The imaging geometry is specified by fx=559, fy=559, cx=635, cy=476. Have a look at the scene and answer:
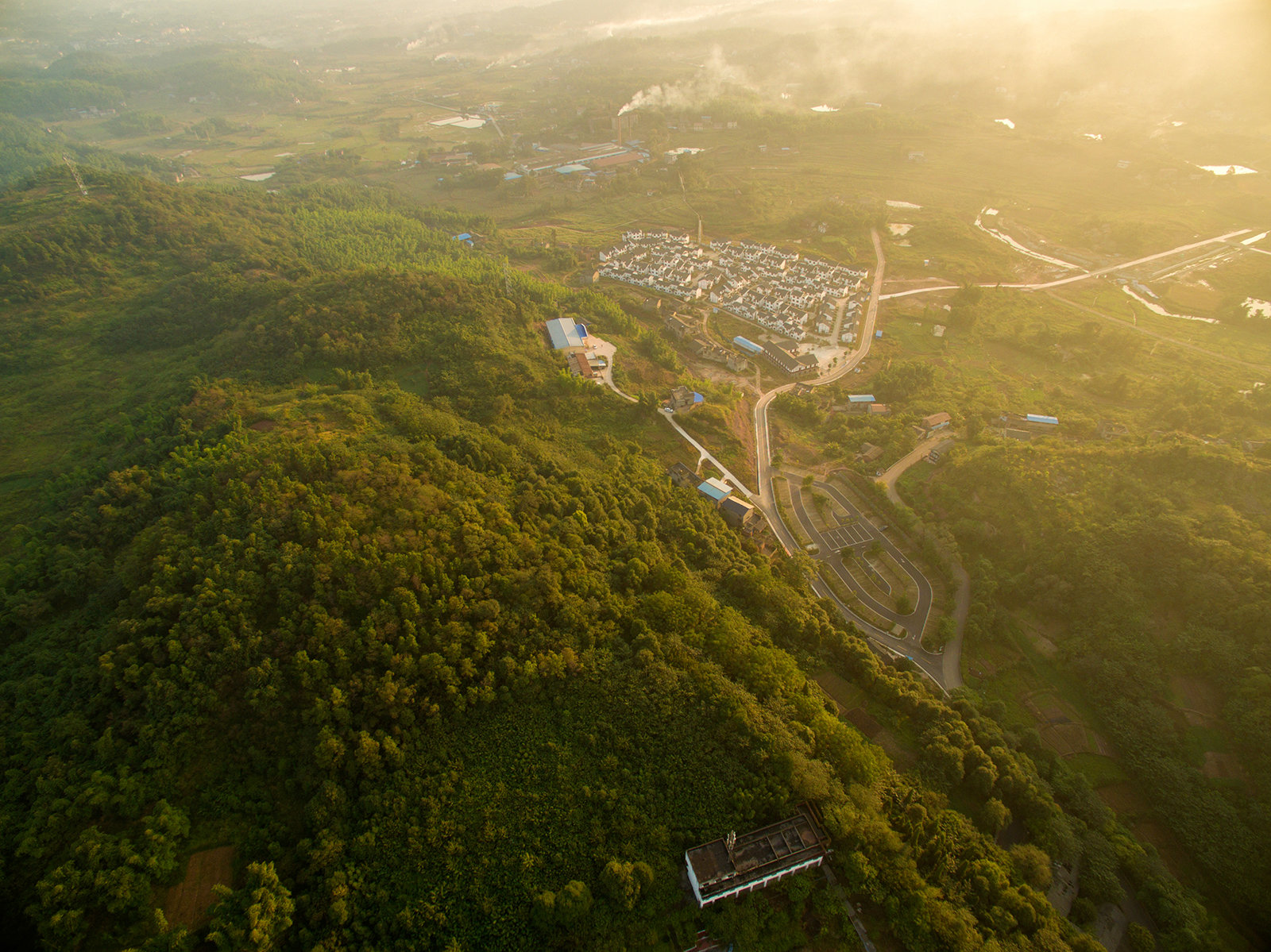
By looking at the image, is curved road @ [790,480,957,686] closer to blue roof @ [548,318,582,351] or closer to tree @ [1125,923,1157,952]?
tree @ [1125,923,1157,952]

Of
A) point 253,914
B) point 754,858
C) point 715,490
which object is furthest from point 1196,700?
point 253,914

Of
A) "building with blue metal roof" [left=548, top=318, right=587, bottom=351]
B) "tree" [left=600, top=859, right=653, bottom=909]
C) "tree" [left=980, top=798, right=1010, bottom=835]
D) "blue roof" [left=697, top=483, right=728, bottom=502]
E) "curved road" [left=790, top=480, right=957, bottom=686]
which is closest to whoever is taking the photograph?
"tree" [left=600, top=859, right=653, bottom=909]

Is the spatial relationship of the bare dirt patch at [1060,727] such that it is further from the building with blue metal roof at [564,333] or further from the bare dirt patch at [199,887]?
the building with blue metal roof at [564,333]

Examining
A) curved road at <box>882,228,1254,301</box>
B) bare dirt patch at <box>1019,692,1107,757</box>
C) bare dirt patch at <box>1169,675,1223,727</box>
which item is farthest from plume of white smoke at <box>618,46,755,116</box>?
bare dirt patch at <box>1169,675,1223,727</box>

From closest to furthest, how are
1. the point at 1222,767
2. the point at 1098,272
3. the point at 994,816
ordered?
the point at 994,816 → the point at 1222,767 → the point at 1098,272

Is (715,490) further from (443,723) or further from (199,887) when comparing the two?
(199,887)

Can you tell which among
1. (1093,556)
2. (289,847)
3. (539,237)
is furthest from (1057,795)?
(539,237)
